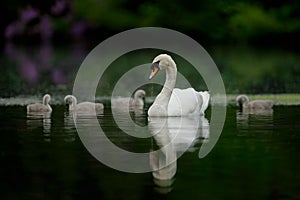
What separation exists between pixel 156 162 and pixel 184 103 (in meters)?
4.58

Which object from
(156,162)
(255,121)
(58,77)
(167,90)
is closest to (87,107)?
(167,90)

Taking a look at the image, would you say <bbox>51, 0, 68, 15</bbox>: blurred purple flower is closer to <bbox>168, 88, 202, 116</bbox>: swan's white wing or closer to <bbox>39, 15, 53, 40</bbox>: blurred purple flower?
<bbox>39, 15, 53, 40</bbox>: blurred purple flower

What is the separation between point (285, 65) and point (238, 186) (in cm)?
2236

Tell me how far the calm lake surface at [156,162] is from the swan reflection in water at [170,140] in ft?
0.04

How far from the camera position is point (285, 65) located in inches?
1235

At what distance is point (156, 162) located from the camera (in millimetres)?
10797

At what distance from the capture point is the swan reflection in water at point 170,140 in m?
9.93

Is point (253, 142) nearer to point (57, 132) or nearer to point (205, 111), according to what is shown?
point (57, 132)

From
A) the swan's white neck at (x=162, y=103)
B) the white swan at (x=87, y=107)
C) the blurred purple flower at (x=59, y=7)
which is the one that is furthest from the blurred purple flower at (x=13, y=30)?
the swan's white neck at (x=162, y=103)

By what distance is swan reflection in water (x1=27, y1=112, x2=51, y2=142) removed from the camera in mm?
13133

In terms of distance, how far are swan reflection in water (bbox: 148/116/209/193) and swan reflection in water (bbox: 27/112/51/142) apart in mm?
1331

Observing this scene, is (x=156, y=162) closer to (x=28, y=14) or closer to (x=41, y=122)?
(x=41, y=122)

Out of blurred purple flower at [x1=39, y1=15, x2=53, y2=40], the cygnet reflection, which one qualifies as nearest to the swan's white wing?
the cygnet reflection

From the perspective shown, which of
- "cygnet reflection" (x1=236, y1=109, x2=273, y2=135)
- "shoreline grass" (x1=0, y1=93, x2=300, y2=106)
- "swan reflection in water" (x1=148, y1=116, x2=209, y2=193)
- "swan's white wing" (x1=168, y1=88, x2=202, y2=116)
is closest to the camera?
"swan reflection in water" (x1=148, y1=116, x2=209, y2=193)
